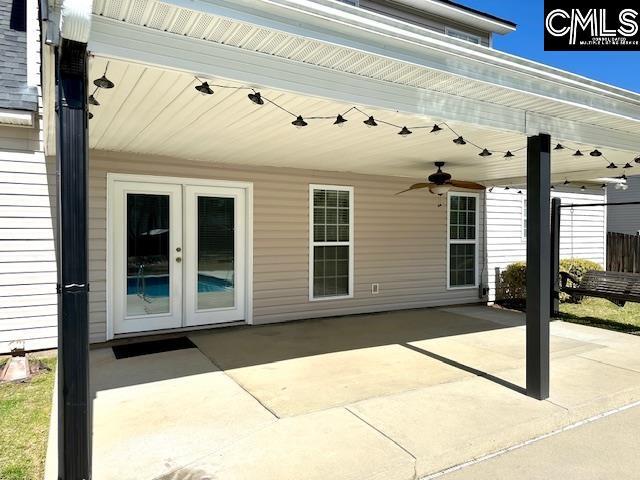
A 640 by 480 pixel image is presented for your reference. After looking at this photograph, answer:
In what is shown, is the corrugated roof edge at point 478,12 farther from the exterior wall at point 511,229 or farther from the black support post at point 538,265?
the black support post at point 538,265

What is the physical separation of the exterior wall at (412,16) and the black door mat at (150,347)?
7447 mm

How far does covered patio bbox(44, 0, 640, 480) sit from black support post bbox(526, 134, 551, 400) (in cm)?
2

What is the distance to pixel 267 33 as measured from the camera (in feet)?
7.98

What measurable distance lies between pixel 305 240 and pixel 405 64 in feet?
14.5

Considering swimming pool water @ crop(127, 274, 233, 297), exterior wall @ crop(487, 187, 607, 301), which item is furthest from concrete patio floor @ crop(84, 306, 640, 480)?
exterior wall @ crop(487, 187, 607, 301)

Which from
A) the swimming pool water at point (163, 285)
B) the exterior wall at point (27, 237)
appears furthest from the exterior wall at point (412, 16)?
the exterior wall at point (27, 237)

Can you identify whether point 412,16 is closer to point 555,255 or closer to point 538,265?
point 555,255

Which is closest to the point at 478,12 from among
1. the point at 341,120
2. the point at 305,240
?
the point at 305,240

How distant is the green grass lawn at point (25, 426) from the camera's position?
2.76m

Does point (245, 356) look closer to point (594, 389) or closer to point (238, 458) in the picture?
point (238, 458)

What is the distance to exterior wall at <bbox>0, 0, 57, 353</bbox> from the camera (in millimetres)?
5012

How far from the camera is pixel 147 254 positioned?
5938 mm

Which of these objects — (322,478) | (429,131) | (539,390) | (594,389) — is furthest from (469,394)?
(429,131)

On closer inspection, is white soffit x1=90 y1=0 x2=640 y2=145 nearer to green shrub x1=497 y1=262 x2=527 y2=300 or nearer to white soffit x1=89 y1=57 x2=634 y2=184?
white soffit x1=89 y1=57 x2=634 y2=184
